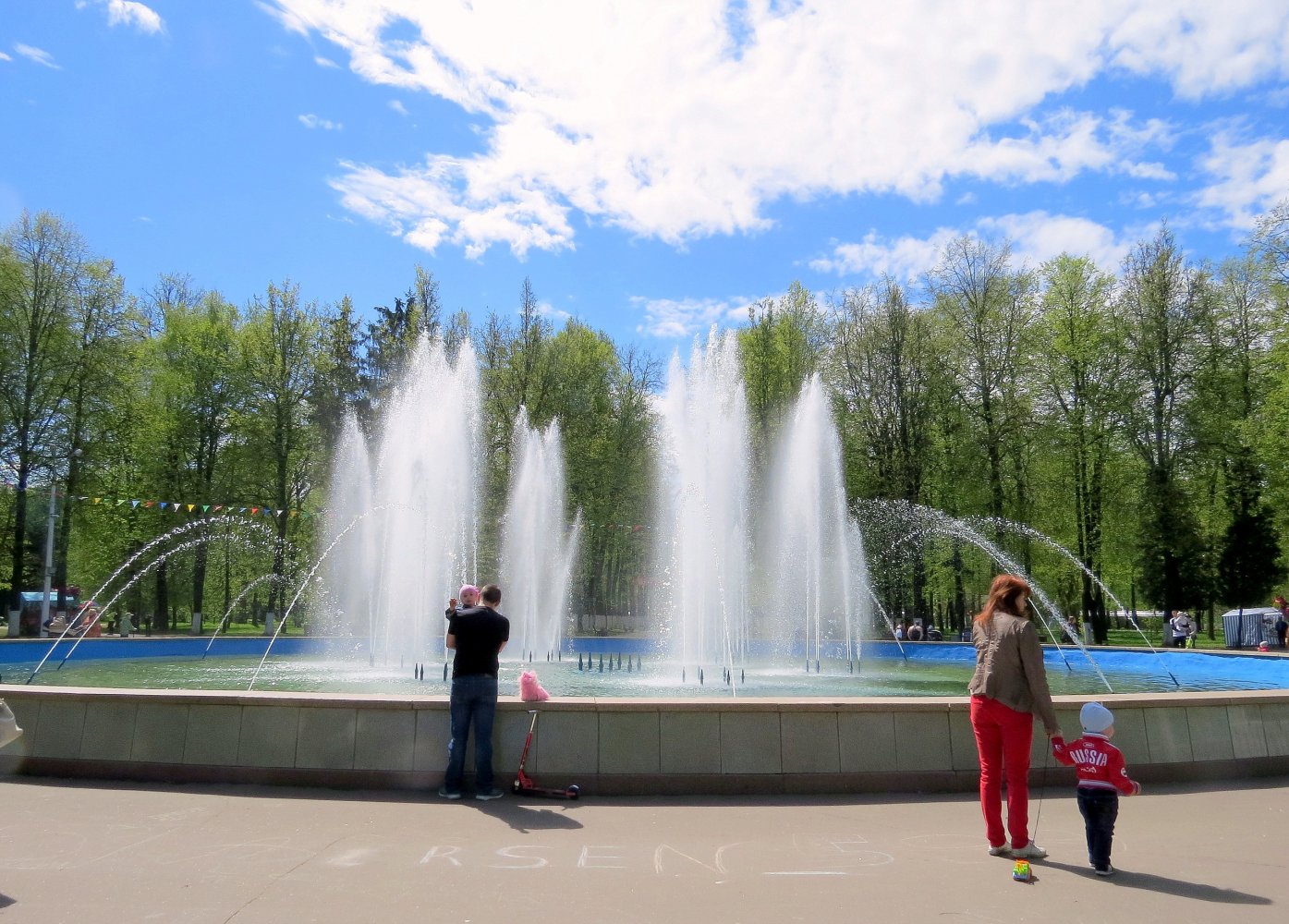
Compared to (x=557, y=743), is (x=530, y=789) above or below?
below

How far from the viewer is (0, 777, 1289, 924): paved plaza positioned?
4.44 meters

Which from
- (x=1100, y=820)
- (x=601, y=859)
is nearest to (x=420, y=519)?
(x=601, y=859)

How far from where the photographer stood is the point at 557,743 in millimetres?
7070

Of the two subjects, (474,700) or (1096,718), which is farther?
(474,700)

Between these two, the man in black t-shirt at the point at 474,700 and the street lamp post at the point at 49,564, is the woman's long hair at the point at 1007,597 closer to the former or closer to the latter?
the man in black t-shirt at the point at 474,700

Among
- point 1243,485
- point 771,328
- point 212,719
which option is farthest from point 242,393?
point 1243,485

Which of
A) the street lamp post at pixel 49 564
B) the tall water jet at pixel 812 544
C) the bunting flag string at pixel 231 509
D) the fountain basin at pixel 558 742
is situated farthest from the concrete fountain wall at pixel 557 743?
the bunting flag string at pixel 231 509

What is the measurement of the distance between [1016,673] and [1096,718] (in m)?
0.46

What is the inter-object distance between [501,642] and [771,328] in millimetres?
31563

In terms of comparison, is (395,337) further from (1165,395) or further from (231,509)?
(1165,395)

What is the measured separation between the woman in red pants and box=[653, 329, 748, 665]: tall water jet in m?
14.2

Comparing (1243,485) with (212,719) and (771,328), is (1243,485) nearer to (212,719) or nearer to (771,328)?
(771,328)

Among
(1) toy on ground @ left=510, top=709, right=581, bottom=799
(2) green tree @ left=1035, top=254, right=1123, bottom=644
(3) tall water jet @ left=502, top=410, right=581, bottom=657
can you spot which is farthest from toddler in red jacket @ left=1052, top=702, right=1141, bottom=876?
→ (2) green tree @ left=1035, top=254, right=1123, bottom=644

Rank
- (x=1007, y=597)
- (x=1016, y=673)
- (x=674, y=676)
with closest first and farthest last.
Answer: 1. (x=1016, y=673)
2. (x=1007, y=597)
3. (x=674, y=676)
